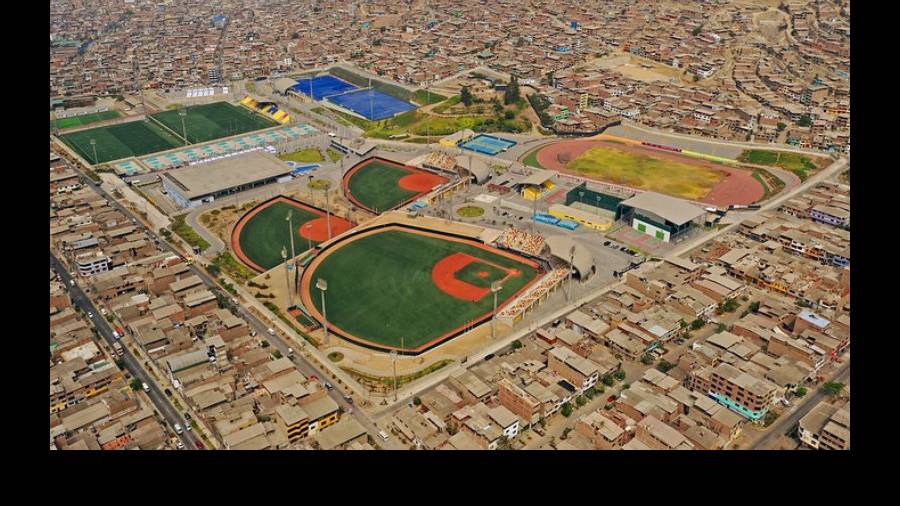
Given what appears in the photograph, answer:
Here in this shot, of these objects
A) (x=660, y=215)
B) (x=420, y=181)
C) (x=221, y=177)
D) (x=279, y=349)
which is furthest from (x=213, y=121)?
(x=660, y=215)

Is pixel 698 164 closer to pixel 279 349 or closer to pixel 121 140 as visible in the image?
pixel 279 349

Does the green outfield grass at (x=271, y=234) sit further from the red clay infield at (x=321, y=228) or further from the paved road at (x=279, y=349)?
the paved road at (x=279, y=349)

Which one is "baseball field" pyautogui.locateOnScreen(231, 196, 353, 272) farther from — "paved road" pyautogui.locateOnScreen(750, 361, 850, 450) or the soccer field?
"paved road" pyautogui.locateOnScreen(750, 361, 850, 450)

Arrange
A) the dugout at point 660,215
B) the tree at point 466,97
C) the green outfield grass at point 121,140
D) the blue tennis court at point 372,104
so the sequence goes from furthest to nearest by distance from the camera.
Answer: the tree at point 466,97 < the blue tennis court at point 372,104 < the green outfield grass at point 121,140 < the dugout at point 660,215

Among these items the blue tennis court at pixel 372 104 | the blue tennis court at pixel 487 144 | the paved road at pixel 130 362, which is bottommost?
the paved road at pixel 130 362

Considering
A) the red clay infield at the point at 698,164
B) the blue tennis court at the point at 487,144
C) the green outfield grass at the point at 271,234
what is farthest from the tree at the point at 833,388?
the blue tennis court at the point at 487,144

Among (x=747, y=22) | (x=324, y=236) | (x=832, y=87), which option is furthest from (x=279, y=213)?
(x=747, y=22)

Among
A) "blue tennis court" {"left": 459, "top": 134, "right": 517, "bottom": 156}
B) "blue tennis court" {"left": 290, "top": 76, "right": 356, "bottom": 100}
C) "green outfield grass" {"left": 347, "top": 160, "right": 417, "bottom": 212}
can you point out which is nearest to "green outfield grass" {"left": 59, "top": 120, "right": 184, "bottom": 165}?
"blue tennis court" {"left": 290, "top": 76, "right": 356, "bottom": 100}
